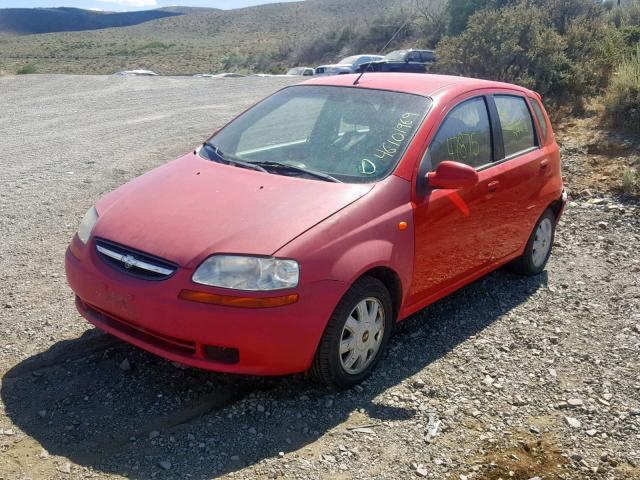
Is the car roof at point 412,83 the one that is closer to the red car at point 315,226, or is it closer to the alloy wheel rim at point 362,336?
the red car at point 315,226

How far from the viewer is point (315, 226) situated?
3717 millimetres

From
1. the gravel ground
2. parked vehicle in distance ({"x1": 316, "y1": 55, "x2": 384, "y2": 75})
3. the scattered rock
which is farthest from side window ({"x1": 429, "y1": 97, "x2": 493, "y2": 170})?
parked vehicle in distance ({"x1": 316, "y1": 55, "x2": 384, "y2": 75})

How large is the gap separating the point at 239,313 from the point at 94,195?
16.8 feet

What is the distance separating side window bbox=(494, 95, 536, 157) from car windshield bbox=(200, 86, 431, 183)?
3.15ft

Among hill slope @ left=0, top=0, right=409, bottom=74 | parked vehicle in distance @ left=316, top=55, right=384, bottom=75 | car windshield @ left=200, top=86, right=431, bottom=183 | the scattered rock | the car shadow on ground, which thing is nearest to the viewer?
Answer: the car shadow on ground

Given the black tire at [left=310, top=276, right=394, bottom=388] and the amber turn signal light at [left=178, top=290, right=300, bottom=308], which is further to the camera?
the black tire at [left=310, top=276, right=394, bottom=388]

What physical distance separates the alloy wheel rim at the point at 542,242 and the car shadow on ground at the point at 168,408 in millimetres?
1704

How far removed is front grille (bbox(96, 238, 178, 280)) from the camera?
11.8 feet

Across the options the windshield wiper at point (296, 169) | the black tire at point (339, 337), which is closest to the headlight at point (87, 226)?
the windshield wiper at point (296, 169)

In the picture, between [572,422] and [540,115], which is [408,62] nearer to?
[540,115]

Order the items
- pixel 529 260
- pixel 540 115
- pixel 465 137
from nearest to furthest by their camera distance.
→ pixel 465 137 < pixel 529 260 < pixel 540 115

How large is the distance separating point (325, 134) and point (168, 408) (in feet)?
6.73

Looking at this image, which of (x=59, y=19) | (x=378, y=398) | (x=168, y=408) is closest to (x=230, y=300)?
(x=168, y=408)

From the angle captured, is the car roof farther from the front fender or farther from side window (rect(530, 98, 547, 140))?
the front fender
